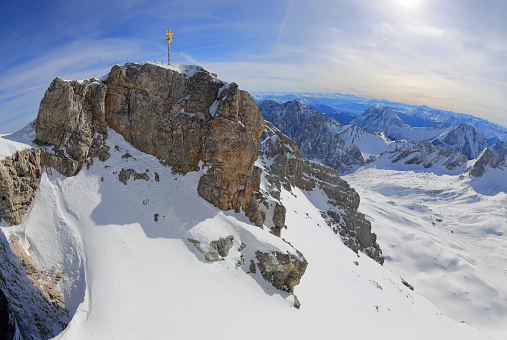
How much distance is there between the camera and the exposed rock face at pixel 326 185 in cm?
7062

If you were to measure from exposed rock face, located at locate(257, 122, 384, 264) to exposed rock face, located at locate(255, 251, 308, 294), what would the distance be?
3333cm

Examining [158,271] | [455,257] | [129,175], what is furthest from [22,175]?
[455,257]

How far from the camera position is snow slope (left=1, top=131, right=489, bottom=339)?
18.5 meters

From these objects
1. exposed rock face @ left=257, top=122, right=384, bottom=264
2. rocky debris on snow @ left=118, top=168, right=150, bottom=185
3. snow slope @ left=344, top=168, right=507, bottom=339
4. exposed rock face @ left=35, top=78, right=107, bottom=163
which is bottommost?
snow slope @ left=344, top=168, right=507, bottom=339

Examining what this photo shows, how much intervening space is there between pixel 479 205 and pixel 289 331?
236668 mm

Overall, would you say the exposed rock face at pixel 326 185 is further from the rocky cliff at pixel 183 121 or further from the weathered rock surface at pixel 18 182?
the weathered rock surface at pixel 18 182

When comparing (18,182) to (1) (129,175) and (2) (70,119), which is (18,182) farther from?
(1) (129,175)

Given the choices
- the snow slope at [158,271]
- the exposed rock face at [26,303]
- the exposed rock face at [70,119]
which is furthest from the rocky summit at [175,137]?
the exposed rock face at [26,303]

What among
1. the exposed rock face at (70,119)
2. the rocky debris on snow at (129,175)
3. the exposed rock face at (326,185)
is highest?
the exposed rock face at (70,119)

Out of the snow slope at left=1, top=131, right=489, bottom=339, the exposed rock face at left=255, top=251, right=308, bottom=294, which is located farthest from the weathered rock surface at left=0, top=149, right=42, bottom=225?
the exposed rock face at left=255, top=251, right=308, bottom=294

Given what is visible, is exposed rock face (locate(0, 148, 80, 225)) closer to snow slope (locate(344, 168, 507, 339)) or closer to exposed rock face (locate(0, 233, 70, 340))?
exposed rock face (locate(0, 233, 70, 340))

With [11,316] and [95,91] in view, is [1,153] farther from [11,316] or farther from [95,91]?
[11,316]

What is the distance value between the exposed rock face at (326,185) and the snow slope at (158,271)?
3253 centimetres

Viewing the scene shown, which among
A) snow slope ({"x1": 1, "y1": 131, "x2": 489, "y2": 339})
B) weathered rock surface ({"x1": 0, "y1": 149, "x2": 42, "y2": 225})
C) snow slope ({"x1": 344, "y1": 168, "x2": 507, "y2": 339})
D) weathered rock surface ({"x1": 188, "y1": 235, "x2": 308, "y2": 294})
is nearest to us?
snow slope ({"x1": 1, "y1": 131, "x2": 489, "y2": 339})
